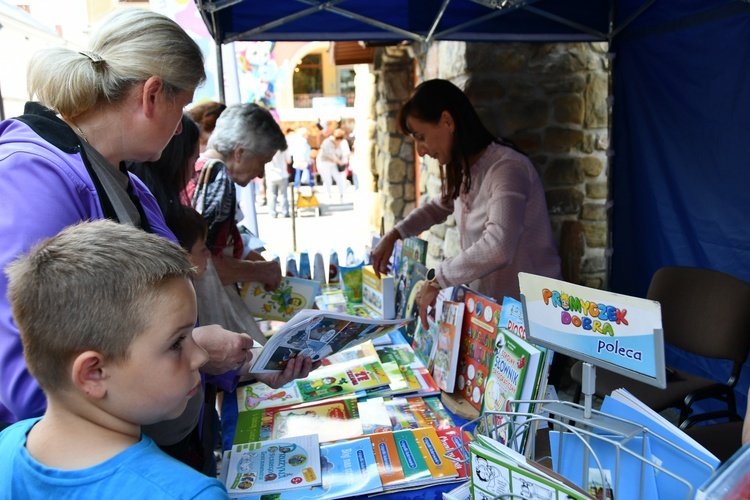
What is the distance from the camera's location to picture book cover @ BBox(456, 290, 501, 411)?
5.26 feet

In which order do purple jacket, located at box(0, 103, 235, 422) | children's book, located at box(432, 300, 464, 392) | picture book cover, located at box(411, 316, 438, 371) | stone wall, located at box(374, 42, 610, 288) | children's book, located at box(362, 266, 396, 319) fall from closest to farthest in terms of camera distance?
purple jacket, located at box(0, 103, 235, 422) < children's book, located at box(432, 300, 464, 392) < picture book cover, located at box(411, 316, 438, 371) < children's book, located at box(362, 266, 396, 319) < stone wall, located at box(374, 42, 610, 288)

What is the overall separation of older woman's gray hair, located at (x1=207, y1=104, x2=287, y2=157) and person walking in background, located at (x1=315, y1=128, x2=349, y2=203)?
34.5ft

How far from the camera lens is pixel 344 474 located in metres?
1.38

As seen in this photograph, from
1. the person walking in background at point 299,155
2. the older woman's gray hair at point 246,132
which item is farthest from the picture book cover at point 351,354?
the person walking in background at point 299,155

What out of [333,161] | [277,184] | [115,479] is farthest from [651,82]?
[333,161]

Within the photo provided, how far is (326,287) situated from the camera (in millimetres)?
3377

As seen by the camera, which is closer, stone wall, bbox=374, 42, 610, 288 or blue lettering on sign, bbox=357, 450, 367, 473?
blue lettering on sign, bbox=357, 450, 367, 473

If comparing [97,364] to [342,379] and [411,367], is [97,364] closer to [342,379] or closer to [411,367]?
[342,379]

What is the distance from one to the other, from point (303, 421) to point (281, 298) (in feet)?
3.06

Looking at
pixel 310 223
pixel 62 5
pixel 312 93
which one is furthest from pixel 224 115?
pixel 312 93

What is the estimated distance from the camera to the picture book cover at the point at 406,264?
2.38 metres

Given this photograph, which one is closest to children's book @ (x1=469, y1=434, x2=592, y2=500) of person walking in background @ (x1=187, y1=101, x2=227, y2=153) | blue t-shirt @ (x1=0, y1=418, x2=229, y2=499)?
blue t-shirt @ (x1=0, y1=418, x2=229, y2=499)

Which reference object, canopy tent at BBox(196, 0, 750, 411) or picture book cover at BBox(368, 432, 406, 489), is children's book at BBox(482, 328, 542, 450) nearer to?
picture book cover at BBox(368, 432, 406, 489)

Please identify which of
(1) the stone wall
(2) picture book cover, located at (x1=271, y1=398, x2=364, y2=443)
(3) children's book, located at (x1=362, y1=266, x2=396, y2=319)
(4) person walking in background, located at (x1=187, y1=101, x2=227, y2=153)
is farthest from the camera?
(1) the stone wall
